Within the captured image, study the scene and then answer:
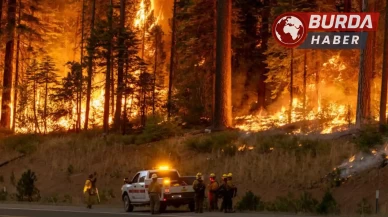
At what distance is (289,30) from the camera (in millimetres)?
40969

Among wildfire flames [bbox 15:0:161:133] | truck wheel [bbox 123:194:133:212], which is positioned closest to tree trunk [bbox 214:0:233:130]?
truck wheel [bbox 123:194:133:212]

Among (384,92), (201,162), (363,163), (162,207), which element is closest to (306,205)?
(363,163)

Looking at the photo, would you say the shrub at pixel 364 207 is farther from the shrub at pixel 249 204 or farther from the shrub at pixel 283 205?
the shrub at pixel 249 204

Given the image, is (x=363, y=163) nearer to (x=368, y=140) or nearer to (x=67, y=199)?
(x=368, y=140)

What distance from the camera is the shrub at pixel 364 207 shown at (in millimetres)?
26019

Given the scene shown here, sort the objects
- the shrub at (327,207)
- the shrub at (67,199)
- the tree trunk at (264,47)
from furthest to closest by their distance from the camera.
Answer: the tree trunk at (264,47) → the shrub at (67,199) → the shrub at (327,207)

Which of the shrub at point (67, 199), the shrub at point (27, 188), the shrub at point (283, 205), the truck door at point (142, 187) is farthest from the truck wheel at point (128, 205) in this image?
Answer: the shrub at point (27, 188)

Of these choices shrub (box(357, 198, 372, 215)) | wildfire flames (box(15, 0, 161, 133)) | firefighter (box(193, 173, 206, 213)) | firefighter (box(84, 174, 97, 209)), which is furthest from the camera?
wildfire flames (box(15, 0, 161, 133))

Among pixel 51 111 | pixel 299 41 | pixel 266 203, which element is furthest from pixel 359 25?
pixel 51 111

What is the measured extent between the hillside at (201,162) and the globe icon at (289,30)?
6444mm

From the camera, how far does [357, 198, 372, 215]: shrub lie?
85.4ft

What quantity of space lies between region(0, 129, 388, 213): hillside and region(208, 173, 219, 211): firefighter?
3.46 meters

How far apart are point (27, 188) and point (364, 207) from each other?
60.3 feet

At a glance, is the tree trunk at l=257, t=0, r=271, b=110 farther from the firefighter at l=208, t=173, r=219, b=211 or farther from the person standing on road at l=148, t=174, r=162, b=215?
the person standing on road at l=148, t=174, r=162, b=215
